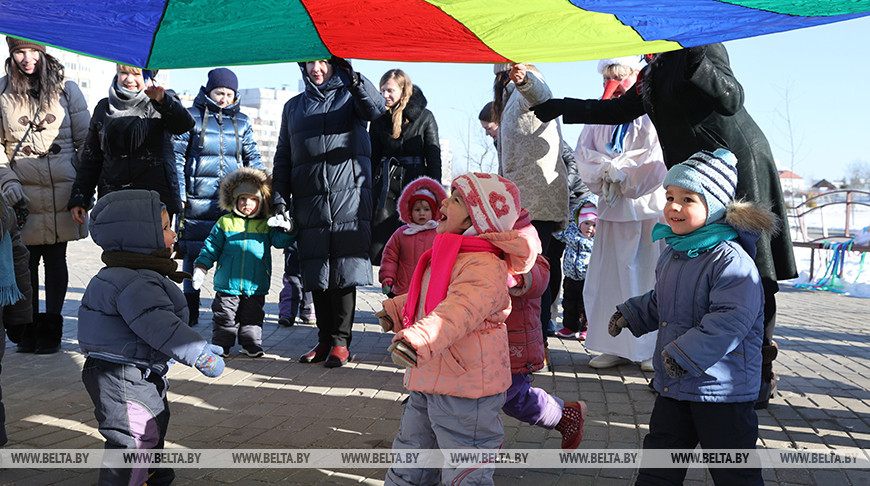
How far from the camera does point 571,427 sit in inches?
146

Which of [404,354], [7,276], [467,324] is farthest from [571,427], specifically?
[7,276]

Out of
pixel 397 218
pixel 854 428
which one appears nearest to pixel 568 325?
pixel 397 218

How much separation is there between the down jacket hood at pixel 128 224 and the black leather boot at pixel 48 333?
3.29 metres

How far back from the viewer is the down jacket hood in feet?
10.5

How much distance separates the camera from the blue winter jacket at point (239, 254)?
596 cm

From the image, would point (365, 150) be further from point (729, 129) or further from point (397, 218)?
point (729, 129)

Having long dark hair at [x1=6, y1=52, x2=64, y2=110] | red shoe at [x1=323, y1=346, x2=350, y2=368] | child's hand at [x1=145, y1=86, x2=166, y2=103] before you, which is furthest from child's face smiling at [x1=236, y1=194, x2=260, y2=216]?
long dark hair at [x1=6, y1=52, x2=64, y2=110]

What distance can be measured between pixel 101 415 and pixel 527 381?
6.35ft

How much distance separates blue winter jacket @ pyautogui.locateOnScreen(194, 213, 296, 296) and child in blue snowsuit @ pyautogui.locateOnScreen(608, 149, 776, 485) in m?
3.57

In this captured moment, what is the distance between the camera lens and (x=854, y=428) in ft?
13.6

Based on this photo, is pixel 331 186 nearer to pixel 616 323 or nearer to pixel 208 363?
pixel 208 363

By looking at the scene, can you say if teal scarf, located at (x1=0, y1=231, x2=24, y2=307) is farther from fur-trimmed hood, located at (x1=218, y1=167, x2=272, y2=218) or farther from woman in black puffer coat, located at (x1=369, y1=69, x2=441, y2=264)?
woman in black puffer coat, located at (x1=369, y1=69, x2=441, y2=264)

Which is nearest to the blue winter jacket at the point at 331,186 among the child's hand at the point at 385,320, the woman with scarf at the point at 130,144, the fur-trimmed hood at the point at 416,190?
the fur-trimmed hood at the point at 416,190

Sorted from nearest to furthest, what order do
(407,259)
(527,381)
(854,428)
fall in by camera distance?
(527,381) < (854,428) < (407,259)
